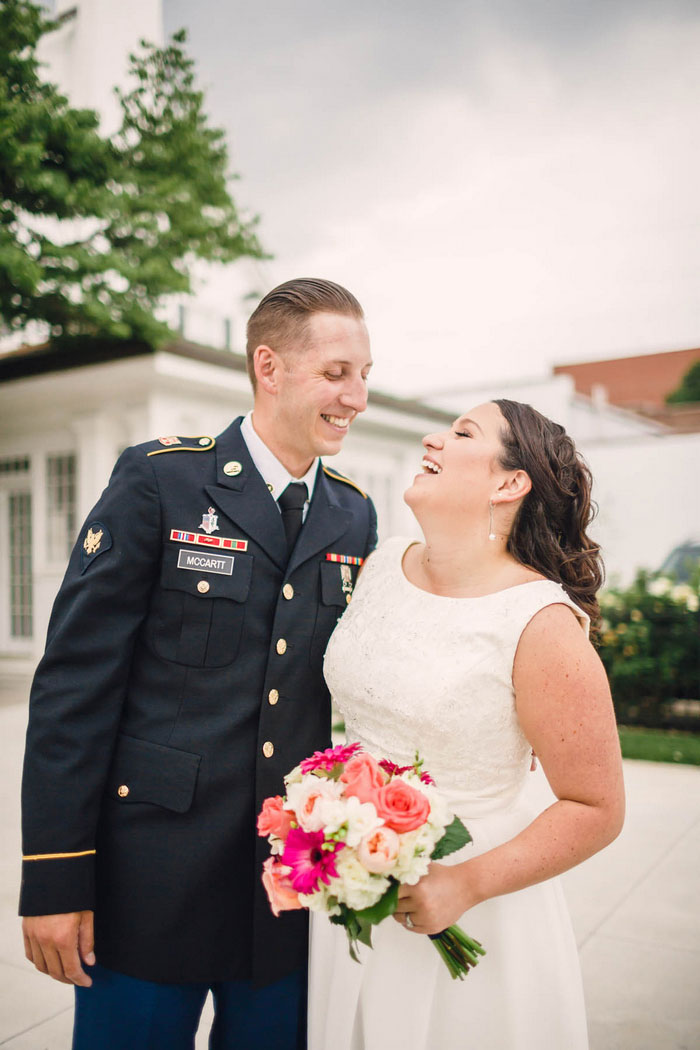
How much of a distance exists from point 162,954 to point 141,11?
628 inches

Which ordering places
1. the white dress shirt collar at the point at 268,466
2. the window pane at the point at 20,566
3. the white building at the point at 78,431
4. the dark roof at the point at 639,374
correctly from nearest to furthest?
the white dress shirt collar at the point at 268,466
the white building at the point at 78,431
the window pane at the point at 20,566
the dark roof at the point at 639,374

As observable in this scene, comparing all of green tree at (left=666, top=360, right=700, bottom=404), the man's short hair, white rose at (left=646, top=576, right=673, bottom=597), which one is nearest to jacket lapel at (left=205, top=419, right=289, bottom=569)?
the man's short hair

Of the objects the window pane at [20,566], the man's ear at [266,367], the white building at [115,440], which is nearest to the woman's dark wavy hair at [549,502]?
the man's ear at [266,367]

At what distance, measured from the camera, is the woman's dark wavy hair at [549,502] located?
205cm

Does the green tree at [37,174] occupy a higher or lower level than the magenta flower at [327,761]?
higher

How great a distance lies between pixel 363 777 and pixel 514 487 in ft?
3.01

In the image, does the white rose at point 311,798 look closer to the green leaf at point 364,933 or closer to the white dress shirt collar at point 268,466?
the green leaf at point 364,933

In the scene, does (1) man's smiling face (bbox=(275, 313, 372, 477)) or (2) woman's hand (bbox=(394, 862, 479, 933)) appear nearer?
(2) woman's hand (bbox=(394, 862, 479, 933))

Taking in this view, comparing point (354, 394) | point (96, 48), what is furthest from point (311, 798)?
point (96, 48)

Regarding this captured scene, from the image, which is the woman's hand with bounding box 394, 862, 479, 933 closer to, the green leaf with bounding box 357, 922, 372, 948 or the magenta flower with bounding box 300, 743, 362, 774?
the green leaf with bounding box 357, 922, 372, 948

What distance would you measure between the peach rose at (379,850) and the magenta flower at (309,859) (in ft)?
0.16

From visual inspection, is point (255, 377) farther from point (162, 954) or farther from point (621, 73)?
point (621, 73)

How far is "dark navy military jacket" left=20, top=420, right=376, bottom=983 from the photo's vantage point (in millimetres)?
1776

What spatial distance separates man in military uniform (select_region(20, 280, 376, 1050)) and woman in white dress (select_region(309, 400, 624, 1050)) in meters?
0.18
